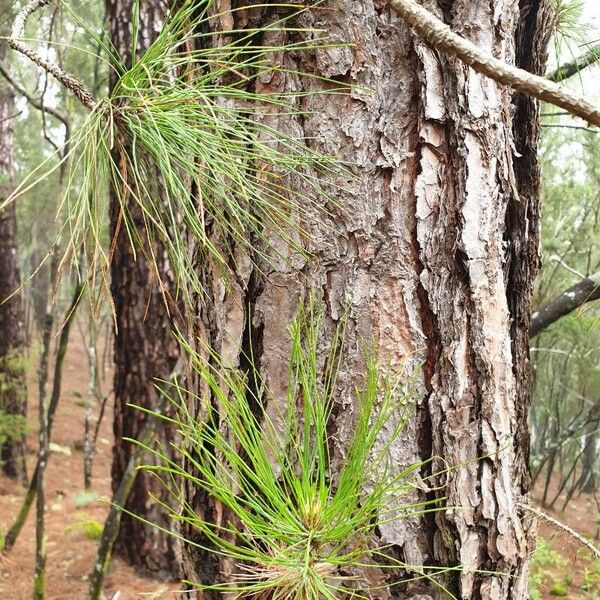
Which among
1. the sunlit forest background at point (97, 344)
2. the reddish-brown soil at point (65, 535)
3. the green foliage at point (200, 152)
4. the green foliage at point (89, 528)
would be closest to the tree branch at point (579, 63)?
the sunlit forest background at point (97, 344)

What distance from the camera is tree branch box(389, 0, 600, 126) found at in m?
0.65

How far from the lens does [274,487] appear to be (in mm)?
752

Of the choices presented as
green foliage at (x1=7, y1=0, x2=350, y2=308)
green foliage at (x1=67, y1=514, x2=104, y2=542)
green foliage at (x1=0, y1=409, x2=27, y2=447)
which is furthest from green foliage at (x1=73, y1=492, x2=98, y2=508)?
green foliage at (x1=7, y1=0, x2=350, y2=308)

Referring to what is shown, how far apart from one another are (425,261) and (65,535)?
4.72 metres

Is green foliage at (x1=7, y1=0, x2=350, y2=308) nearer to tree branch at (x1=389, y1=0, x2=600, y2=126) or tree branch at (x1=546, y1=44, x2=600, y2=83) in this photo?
tree branch at (x1=389, y1=0, x2=600, y2=126)

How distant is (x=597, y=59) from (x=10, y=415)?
542 cm

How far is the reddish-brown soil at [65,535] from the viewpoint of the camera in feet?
Answer: 12.3

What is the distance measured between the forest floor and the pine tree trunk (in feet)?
1.57

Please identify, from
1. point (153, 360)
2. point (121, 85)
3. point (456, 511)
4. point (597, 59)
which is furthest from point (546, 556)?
point (121, 85)

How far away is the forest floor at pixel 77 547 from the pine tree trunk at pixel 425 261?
479 millimetres

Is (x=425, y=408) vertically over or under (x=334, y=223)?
under

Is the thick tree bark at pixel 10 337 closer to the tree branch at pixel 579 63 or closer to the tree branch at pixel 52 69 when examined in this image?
the tree branch at pixel 579 63

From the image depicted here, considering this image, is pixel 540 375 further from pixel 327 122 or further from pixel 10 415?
pixel 327 122

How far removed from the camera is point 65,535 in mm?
4812
